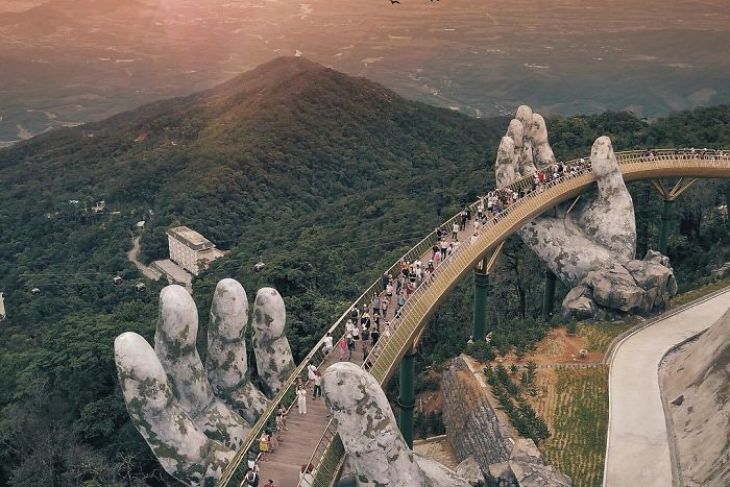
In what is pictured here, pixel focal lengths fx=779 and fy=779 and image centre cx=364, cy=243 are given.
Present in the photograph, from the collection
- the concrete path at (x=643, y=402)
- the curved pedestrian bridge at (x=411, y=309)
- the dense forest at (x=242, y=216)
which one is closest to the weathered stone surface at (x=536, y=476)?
the concrete path at (x=643, y=402)

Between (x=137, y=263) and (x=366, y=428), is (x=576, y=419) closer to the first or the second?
(x=366, y=428)

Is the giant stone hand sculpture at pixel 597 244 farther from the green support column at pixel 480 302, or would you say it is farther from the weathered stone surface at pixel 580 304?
the green support column at pixel 480 302

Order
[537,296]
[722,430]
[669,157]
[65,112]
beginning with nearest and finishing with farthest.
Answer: [722,430], [669,157], [537,296], [65,112]

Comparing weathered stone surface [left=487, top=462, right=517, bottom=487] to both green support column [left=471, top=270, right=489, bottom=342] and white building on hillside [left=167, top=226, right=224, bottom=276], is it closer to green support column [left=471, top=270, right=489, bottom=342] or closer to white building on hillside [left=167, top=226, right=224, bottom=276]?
green support column [left=471, top=270, right=489, bottom=342]

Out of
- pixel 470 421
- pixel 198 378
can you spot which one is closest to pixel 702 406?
pixel 470 421

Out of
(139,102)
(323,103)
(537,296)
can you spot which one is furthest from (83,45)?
(537,296)

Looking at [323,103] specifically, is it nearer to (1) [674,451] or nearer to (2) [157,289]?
(2) [157,289]
